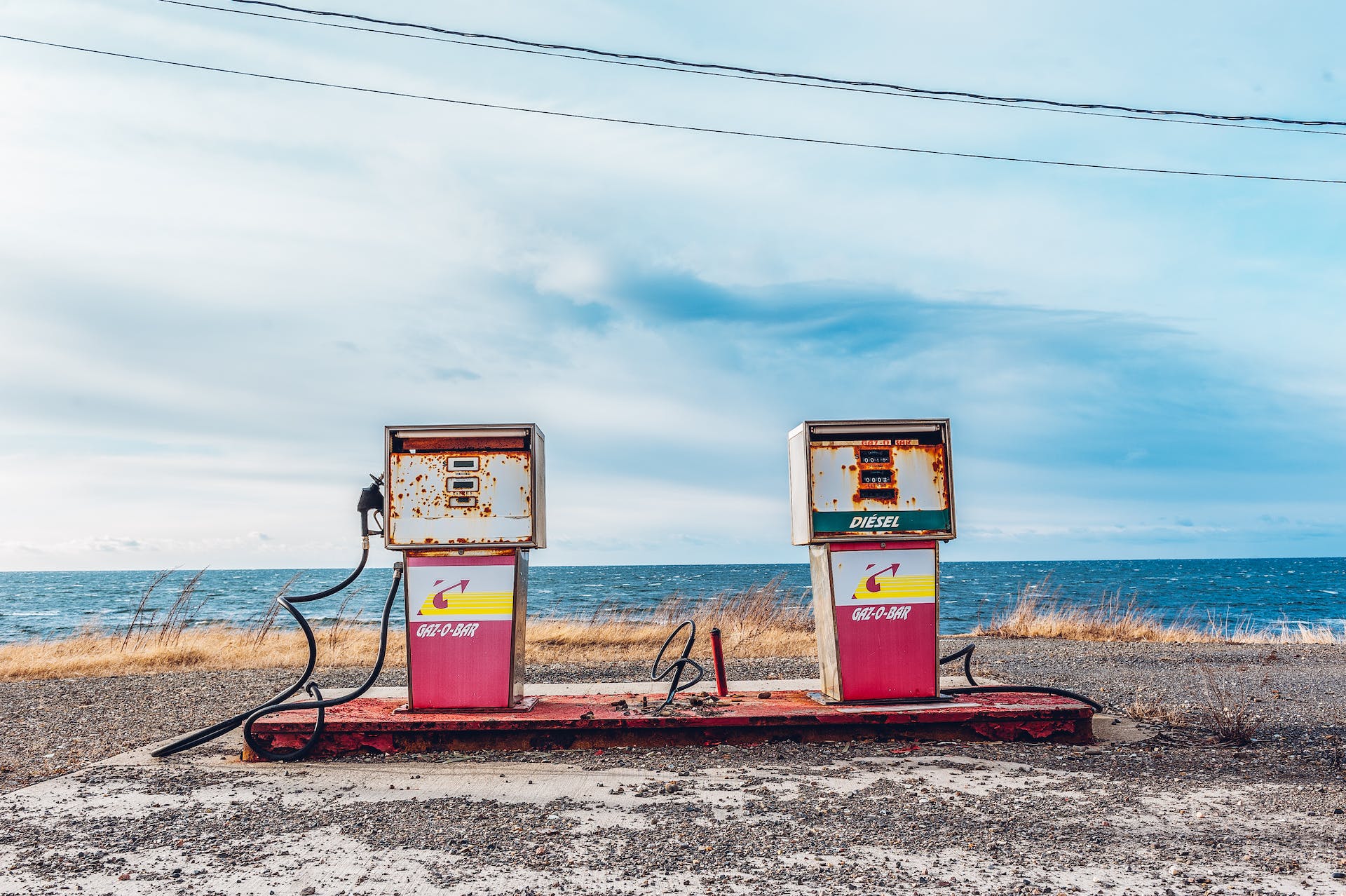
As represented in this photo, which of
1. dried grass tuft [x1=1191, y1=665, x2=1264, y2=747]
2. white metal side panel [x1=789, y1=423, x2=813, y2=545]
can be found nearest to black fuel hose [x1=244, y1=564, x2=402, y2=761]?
white metal side panel [x1=789, y1=423, x2=813, y2=545]

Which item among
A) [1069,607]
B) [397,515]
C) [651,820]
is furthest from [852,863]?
[1069,607]

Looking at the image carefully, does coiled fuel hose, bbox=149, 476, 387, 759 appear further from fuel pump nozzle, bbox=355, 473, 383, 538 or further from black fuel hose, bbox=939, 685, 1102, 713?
black fuel hose, bbox=939, 685, 1102, 713

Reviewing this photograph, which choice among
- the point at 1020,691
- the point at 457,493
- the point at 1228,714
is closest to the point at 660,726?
the point at 457,493

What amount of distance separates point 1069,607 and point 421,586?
13.4m

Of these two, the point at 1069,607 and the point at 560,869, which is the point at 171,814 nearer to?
the point at 560,869

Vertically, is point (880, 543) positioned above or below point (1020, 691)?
above

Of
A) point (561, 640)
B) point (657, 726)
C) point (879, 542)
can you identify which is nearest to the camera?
point (657, 726)

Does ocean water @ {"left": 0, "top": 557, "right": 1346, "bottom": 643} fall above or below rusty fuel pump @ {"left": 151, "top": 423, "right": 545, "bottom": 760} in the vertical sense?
below

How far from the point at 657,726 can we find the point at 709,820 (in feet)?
5.23

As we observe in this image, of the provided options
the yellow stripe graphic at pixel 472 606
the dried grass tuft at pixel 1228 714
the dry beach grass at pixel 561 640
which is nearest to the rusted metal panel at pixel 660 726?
the yellow stripe graphic at pixel 472 606

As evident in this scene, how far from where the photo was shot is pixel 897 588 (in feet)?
21.7

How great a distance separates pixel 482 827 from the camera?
4.49 meters

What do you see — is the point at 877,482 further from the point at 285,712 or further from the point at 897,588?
the point at 285,712

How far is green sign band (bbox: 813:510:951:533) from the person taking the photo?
258 inches
